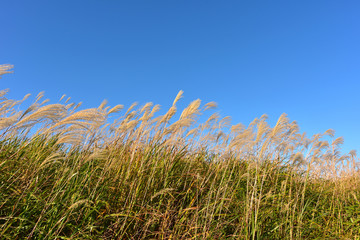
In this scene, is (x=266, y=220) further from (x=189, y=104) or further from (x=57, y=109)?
(x=57, y=109)

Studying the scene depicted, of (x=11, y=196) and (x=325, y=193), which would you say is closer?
(x=11, y=196)

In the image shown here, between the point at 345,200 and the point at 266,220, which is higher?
the point at 345,200

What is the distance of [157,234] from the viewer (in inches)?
109

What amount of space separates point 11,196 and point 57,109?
1219 mm

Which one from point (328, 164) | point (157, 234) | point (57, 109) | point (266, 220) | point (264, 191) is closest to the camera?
point (57, 109)

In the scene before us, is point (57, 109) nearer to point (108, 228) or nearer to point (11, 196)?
point (11, 196)

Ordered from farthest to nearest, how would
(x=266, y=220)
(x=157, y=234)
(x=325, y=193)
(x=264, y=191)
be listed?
1. (x=325, y=193)
2. (x=264, y=191)
3. (x=266, y=220)
4. (x=157, y=234)

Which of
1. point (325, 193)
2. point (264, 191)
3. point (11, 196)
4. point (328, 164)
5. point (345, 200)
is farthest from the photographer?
point (328, 164)

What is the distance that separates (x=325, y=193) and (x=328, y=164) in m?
2.06

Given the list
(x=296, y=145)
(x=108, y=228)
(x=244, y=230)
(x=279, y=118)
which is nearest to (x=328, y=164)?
(x=296, y=145)

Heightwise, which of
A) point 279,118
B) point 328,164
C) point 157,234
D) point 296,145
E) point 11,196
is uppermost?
point 328,164

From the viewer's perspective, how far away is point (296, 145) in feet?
17.0

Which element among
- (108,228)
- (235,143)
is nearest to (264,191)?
(235,143)

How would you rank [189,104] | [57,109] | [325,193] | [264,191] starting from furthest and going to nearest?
1. [325,193]
2. [264,191]
3. [189,104]
4. [57,109]
